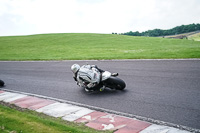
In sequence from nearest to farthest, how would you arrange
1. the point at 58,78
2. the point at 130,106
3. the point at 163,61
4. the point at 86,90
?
the point at 130,106 → the point at 86,90 → the point at 58,78 → the point at 163,61

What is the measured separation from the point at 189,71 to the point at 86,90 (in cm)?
541

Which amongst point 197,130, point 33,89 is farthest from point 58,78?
point 197,130

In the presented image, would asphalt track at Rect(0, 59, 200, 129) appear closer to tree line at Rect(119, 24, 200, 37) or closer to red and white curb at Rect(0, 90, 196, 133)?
red and white curb at Rect(0, 90, 196, 133)

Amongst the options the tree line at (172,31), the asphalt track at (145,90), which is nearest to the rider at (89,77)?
the asphalt track at (145,90)

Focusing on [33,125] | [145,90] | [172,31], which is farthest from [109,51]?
[172,31]

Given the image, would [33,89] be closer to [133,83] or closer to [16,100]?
[16,100]

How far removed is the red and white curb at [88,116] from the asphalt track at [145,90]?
0.54 m

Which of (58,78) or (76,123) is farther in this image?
(58,78)

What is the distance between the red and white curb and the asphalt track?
21.3 inches

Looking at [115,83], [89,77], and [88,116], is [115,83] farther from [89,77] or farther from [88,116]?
[88,116]

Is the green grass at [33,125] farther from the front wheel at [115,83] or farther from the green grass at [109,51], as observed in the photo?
the green grass at [109,51]

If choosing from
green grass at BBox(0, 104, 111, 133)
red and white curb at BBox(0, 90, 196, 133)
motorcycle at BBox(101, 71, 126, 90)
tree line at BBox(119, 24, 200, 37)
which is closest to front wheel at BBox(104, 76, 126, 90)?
motorcycle at BBox(101, 71, 126, 90)

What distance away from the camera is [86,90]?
9.45m

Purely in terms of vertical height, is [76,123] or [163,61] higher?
[163,61]
